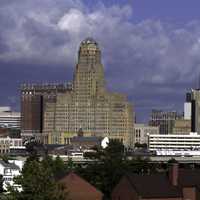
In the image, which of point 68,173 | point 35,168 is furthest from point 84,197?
point 35,168

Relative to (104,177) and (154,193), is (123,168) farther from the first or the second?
(154,193)

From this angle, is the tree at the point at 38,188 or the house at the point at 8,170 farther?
the house at the point at 8,170

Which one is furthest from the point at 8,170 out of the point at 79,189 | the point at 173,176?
the point at 173,176

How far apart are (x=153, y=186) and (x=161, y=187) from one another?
33.5 inches

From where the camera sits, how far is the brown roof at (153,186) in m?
87.2

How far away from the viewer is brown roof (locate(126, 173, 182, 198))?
87250mm

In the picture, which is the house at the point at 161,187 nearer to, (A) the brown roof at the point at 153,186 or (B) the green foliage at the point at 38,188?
(A) the brown roof at the point at 153,186

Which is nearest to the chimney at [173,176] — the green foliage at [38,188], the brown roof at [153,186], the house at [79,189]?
the brown roof at [153,186]

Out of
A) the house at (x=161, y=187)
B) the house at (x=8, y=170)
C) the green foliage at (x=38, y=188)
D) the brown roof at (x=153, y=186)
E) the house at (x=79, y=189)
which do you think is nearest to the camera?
the green foliage at (x=38, y=188)

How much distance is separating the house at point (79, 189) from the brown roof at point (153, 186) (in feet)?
24.0

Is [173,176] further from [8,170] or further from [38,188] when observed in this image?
[8,170]

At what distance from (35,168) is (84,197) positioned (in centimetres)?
2686

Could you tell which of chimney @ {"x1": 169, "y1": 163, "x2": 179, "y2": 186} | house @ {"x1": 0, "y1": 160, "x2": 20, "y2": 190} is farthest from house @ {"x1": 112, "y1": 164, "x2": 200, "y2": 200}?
house @ {"x1": 0, "y1": 160, "x2": 20, "y2": 190}

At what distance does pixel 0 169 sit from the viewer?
148 metres
